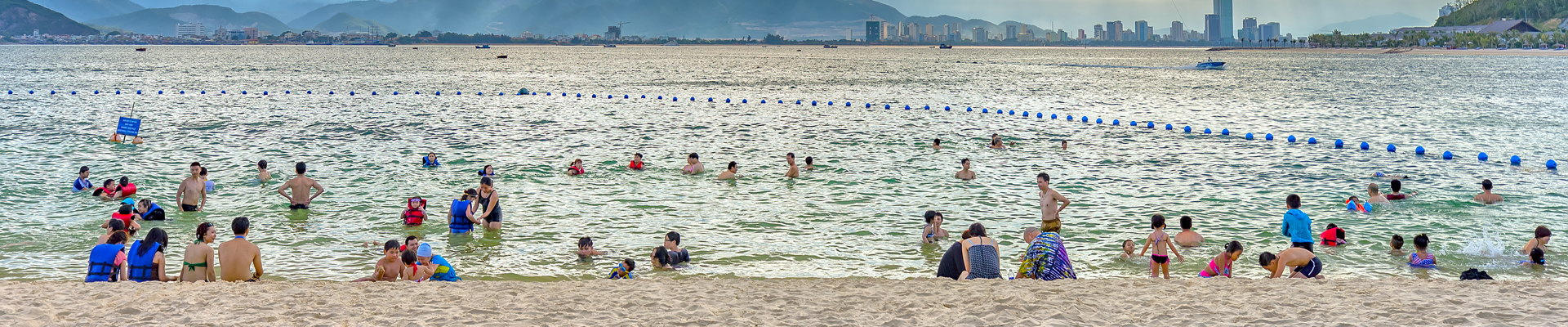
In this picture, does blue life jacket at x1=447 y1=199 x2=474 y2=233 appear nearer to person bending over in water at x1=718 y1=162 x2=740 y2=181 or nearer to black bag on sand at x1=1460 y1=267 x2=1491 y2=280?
person bending over in water at x1=718 y1=162 x2=740 y2=181

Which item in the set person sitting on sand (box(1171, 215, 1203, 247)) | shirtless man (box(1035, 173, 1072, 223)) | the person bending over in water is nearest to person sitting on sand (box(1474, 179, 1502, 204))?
person sitting on sand (box(1171, 215, 1203, 247))

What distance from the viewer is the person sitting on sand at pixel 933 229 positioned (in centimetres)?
1356

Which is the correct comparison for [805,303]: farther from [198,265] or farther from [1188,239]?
[1188,239]

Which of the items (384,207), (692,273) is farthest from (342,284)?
(384,207)

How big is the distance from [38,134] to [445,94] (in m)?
24.3

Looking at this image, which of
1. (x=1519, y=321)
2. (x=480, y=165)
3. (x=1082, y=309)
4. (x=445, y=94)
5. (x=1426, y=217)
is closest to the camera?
(x=1519, y=321)

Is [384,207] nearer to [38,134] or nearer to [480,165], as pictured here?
[480,165]

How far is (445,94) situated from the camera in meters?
52.2

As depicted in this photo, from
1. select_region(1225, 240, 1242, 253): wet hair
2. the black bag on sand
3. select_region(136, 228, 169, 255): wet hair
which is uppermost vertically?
select_region(136, 228, 169, 255): wet hair

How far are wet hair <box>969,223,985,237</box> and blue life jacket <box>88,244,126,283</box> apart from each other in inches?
347

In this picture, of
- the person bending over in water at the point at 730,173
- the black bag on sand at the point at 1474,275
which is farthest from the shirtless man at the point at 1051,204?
the person bending over in water at the point at 730,173

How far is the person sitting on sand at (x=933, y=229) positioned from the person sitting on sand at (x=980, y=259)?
10.00ft

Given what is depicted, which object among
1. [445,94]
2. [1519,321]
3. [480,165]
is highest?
[445,94]

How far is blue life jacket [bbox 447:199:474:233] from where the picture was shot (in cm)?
1384
